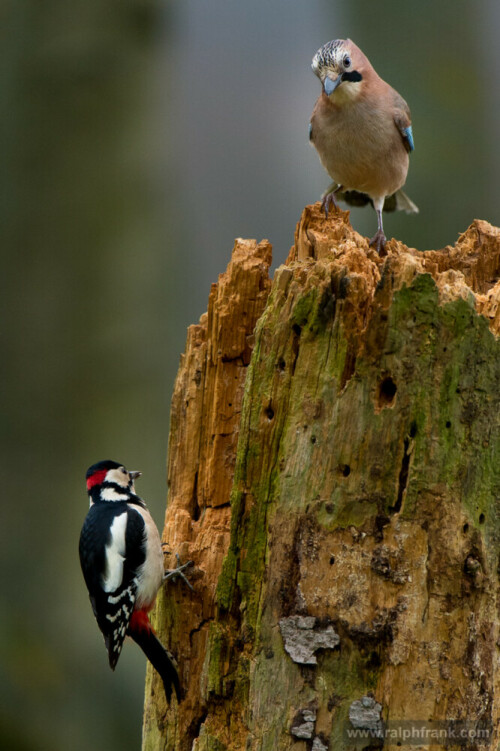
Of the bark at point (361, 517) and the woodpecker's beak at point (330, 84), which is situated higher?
the woodpecker's beak at point (330, 84)

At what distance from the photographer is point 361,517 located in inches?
127

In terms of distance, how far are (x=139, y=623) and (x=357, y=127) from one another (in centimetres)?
301

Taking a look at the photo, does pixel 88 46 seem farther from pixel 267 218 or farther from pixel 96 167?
pixel 267 218

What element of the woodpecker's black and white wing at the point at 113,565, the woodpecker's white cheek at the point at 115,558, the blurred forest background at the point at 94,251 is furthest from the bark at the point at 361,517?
the blurred forest background at the point at 94,251

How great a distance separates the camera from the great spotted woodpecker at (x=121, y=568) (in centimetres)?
436

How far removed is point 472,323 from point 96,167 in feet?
19.1

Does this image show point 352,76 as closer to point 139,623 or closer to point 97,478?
point 97,478

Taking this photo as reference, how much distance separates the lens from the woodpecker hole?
325cm

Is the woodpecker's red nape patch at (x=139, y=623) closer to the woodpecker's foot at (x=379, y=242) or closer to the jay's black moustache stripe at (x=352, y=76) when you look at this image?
the woodpecker's foot at (x=379, y=242)

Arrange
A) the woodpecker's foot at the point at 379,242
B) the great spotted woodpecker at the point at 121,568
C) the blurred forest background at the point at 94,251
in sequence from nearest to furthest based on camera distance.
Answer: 1. the great spotted woodpecker at the point at 121,568
2. the woodpecker's foot at the point at 379,242
3. the blurred forest background at the point at 94,251

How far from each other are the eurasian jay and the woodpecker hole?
1.91 metres

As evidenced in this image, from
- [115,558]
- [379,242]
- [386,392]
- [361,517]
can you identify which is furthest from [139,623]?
[379,242]

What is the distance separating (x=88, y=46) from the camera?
8117 millimetres

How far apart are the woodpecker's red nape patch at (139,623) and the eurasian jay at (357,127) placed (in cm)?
242
